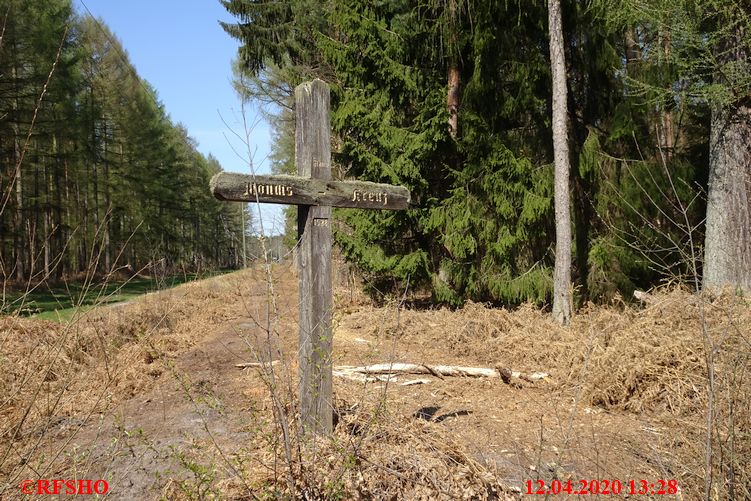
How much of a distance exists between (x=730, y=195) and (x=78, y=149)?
28.4 metres

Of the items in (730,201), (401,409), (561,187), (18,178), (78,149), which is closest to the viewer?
(401,409)

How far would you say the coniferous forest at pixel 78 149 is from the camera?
Result: 17281 mm

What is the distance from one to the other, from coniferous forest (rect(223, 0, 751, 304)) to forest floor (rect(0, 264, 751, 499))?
1.35m

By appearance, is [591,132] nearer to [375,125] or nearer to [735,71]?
[735,71]

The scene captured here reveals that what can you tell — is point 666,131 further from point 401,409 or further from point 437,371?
point 401,409

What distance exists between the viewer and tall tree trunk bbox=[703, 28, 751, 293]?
682cm

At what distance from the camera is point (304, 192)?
365 cm

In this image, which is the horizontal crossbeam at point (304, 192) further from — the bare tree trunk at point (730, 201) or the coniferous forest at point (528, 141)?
the bare tree trunk at point (730, 201)

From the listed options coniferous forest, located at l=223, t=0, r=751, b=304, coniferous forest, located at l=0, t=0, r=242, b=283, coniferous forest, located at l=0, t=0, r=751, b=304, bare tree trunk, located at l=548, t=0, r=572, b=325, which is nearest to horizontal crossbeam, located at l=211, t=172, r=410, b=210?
coniferous forest, located at l=0, t=0, r=751, b=304

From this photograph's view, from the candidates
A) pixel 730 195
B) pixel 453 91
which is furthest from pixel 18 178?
pixel 730 195

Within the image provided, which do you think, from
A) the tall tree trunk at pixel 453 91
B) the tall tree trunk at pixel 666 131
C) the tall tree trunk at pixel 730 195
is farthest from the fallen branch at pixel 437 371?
the tall tree trunk at pixel 453 91

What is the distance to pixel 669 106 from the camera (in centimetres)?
852

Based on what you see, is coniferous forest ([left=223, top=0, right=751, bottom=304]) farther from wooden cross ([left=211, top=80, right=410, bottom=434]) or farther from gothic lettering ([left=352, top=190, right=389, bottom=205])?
wooden cross ([left=211, top=80, right=410, bottom=434])

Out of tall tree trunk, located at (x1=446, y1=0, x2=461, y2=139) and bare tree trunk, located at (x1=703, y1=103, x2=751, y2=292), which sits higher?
tall tree trunk, located at (x1=446, y1=0, x2=461, y2=139)
